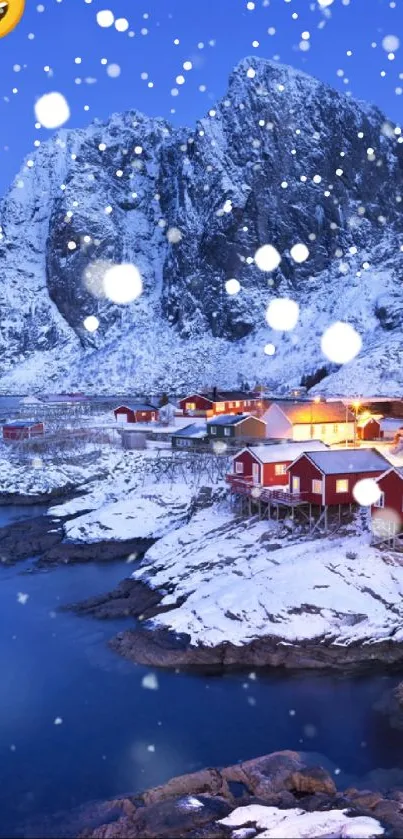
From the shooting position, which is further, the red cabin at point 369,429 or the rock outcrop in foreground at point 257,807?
the red cabin at point 369,429

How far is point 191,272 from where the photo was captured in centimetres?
15700

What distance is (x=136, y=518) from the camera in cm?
3844

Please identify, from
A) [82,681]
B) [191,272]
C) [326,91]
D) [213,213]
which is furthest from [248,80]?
[82,681]

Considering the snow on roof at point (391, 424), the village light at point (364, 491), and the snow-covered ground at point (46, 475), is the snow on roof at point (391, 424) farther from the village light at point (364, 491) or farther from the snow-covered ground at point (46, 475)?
the village light at point (364, 491)

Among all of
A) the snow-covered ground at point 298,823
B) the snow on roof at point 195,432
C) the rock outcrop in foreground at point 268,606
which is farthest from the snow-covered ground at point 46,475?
the snow-covered ground at point 298,823

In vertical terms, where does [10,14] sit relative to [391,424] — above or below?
above

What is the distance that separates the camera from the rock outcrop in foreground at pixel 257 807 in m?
13.4

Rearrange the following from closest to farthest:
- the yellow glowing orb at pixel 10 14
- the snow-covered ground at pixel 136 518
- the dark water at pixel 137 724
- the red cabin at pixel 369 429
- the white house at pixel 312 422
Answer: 1. the yellow glowing orb at pixel 10 14
2. the dark water at pixel 137 724
3. the snow-covered ground at pixel 136 518
4. the white house at pixel 312 422
5. the red cabin at pixel 369 429

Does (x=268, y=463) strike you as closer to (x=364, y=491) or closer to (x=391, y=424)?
(x=364, y=491)

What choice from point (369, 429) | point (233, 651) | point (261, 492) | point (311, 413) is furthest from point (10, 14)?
point (369, 429)

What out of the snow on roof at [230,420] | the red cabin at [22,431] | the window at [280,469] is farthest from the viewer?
the red cabin at [22,431]

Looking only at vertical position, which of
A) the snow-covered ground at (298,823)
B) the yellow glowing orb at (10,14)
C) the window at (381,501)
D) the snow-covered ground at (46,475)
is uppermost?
the yellow glowing orb at (10,14)

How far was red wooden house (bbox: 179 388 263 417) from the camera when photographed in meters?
71.9

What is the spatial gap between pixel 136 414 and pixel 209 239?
91267 mm
